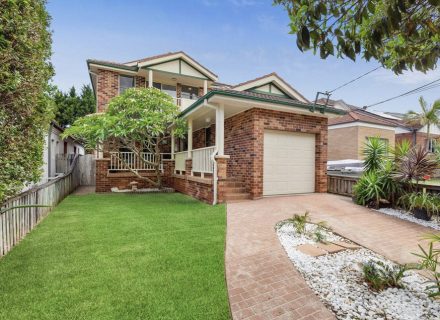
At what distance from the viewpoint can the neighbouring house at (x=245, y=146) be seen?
8430 millimetres

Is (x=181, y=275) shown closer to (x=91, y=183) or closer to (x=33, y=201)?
(x=33, y=201)

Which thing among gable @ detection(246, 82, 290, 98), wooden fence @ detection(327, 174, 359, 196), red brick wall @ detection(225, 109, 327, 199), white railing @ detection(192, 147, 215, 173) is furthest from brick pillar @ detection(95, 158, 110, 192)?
wooden fence @ detection(327, 174, 359, 196)

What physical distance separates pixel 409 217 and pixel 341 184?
3438 mm

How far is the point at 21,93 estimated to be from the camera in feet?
13.0

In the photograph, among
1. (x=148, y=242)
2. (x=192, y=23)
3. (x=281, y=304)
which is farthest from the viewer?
(x=192, y=23)

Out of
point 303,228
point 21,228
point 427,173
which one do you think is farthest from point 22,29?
point 427,173

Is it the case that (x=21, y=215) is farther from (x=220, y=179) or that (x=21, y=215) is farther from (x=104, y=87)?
(x=104, y=87)

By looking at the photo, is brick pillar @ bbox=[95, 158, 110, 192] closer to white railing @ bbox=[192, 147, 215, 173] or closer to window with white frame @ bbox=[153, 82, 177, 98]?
white railing @ bbox=[192, 147, 215, 173]

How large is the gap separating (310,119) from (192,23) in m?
7.54

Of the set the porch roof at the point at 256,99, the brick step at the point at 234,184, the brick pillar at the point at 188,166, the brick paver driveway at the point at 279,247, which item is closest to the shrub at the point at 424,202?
the brick paver driveway at the point at 279,247

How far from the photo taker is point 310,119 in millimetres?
9867

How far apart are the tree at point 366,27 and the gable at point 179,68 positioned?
1245 cm

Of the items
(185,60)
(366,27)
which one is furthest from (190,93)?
(366,27)

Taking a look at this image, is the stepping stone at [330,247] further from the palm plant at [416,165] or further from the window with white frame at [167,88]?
the window with white frame at [167,88]
